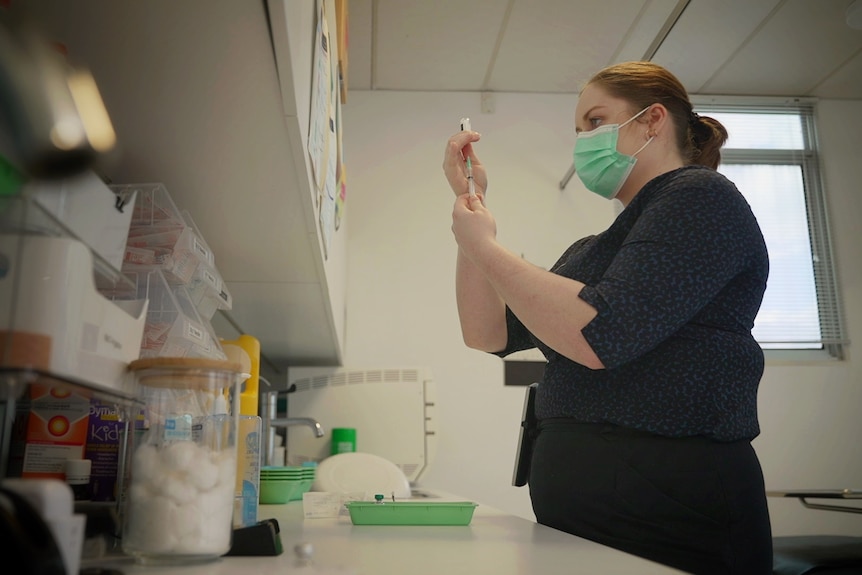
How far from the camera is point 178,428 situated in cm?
72

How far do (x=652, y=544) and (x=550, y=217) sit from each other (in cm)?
241

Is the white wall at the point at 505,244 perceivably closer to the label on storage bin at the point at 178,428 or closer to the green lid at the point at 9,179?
the label on storage bin at the point at 178,428

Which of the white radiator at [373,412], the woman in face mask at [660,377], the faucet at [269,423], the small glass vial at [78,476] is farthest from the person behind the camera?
the white radiator at [373,412]

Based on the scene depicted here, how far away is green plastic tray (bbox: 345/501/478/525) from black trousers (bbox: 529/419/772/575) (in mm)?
162

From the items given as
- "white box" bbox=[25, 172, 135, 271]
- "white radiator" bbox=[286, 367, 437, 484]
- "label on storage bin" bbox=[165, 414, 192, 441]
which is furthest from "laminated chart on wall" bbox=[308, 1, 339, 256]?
"white radiator" bbox=[286, 367, 437, 484]

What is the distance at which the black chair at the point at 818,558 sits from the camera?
176cm

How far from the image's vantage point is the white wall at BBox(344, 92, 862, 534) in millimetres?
3031

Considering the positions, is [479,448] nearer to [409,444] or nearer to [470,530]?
[409,444]

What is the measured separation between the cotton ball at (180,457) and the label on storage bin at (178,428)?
0.04m

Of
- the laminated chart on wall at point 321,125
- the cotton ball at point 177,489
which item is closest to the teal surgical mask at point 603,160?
the laminated chart on wall at point 321,125

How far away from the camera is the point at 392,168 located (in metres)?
3.27

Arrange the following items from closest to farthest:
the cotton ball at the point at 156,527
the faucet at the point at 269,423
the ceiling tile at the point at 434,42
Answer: the cotton ball at the point at 156,527, the faucet at the point at 269,423, the ceiling tile at the point at 434,42

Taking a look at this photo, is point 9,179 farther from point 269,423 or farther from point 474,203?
point 269,423

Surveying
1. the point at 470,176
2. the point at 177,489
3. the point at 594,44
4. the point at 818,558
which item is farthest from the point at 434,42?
the point at 177,489
